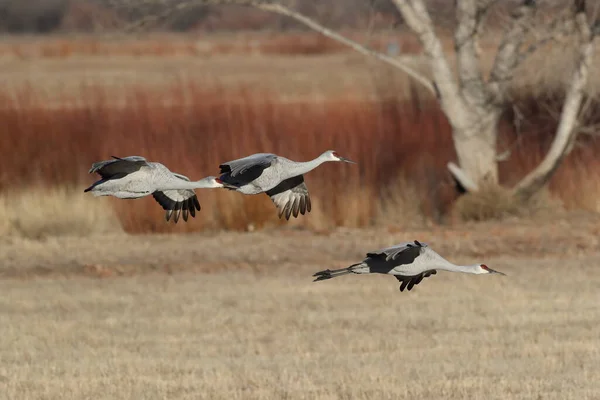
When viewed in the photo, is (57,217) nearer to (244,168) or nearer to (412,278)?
(412,278)

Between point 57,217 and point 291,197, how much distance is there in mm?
12850

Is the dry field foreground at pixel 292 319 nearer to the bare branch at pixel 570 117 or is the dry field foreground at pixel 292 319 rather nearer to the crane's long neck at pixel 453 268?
the bare branch at pixel 570 117

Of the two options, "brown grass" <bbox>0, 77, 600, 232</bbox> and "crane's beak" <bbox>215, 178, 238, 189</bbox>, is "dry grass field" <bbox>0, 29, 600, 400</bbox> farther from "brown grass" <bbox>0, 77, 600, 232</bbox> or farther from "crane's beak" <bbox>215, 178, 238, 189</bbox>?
"crane's beak" <bbox>215, 178, 238, 189</bbox>

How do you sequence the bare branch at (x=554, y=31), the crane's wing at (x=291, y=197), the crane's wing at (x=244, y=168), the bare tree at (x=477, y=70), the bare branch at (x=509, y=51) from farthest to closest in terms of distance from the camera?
the bare branch at (x=509, y=51) → the bare tree at (x=477, y=70) → the bare branch at (x=554, y=31) → the crane's wing at (x=291, y=197) → the crane's wing at (x=244, y=168)

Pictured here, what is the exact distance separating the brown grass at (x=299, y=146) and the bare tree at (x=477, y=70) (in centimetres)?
114

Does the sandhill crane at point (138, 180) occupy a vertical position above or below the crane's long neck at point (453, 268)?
above

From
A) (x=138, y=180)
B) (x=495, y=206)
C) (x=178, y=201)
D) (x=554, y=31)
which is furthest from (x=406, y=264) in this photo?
(x=495, y=206)

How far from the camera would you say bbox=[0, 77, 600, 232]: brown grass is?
1722cm

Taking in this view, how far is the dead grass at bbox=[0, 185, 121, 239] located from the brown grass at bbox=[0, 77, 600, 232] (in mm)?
275

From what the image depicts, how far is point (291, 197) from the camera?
14.8 ft

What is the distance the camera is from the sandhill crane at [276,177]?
414 centimetres

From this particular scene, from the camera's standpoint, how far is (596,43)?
16750mm

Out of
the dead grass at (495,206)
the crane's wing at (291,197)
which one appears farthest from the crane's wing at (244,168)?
the dead grass at (495,206)

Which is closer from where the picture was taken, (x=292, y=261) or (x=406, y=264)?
(x=406, y=264)
